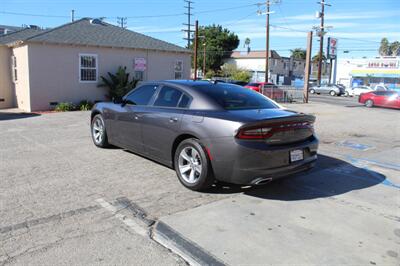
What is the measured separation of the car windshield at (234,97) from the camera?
5137 millimetres

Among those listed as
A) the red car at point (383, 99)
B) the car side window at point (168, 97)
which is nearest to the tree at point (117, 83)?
the car side window at point (168, 97)

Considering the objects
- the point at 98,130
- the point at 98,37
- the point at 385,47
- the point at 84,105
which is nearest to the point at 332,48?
the point at 98,37

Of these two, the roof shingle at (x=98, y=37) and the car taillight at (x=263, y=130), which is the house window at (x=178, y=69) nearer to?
the roof shingle at (x=98, y=37)

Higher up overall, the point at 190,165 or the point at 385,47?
the point at 385,47

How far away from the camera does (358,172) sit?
632 cm

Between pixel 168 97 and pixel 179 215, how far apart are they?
2.21 m

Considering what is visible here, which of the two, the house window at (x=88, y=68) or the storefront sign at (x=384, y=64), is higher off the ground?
the storefront sign at (x=384, y=64)

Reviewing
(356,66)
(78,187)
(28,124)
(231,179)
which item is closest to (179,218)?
(231,179)

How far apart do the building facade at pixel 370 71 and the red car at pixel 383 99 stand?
26.8 meters

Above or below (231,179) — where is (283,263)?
below

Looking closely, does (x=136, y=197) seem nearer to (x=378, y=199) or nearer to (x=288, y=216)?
(x=288, y=216)

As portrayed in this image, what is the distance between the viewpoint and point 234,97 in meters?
5.39

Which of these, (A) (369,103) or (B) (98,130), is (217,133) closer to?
(B) (98,130)

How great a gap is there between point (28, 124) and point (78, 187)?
7591 mm
